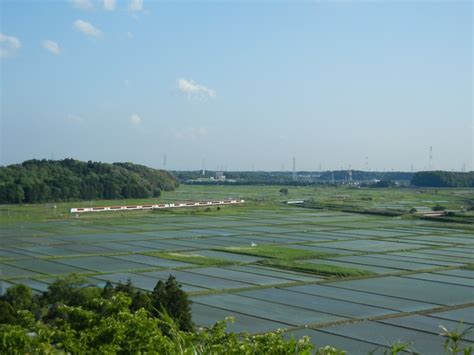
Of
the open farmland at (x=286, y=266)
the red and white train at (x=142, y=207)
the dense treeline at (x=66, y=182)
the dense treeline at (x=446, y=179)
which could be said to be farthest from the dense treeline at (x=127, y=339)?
the dense treeline at (x=446, y=179)

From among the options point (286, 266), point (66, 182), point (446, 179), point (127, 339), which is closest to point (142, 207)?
point (66, 182)

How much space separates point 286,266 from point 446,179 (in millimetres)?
97935

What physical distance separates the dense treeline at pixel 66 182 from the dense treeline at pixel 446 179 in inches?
2305

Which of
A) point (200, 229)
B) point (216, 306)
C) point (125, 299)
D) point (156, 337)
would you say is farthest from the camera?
point (200, 229)

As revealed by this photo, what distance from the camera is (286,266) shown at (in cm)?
2806

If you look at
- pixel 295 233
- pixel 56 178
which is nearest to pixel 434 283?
pixel 295 233

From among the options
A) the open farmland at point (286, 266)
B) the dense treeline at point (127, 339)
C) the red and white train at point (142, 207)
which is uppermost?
the dense treeline at point (127, 339)

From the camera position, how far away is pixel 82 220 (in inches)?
1986

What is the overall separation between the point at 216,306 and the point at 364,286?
6.38 m

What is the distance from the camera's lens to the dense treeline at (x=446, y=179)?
390 ft

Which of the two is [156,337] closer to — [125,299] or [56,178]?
[125,299]

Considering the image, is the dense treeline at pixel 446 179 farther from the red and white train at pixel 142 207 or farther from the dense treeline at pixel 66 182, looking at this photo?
the red and white train at pixel 142 207

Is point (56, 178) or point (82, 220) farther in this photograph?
point (56, 178)

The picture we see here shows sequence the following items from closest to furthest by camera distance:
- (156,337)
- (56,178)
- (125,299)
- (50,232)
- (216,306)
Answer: (156,337)
(125,299)
(216,306)
(50,232)
(56,178)
